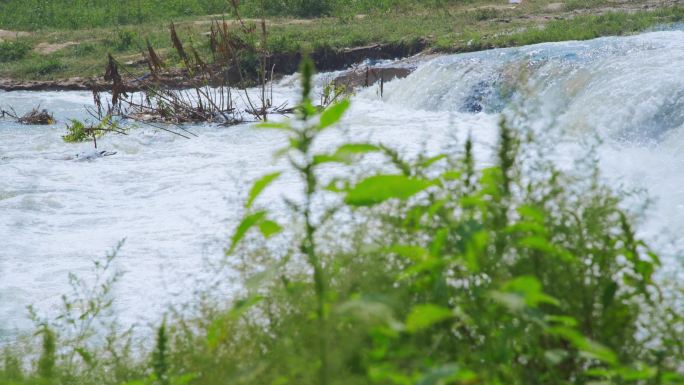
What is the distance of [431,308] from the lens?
1327 millimetres

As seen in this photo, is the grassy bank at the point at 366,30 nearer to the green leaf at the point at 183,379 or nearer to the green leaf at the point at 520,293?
the green leaf at the point at 183,379

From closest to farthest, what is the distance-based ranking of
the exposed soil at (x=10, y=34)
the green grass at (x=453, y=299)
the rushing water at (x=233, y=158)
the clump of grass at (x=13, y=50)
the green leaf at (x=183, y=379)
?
the green grass at (x=453, y=299)
the green leaf at (x=183, y=379)
the rushing water at (x=233, y=158)
the clump of grass at (x=13, y=50)
the exposed soil at (x=10, y=34)

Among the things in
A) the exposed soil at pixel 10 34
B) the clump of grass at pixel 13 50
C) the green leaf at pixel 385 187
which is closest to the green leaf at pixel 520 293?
the green leaf at pixel 385 187

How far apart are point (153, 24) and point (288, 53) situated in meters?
11.2

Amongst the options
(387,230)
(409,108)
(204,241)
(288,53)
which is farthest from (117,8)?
(387,230)

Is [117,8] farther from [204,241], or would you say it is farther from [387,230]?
[387,230]

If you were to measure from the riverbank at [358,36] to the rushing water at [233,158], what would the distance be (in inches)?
145

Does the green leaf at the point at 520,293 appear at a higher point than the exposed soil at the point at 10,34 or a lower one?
higher

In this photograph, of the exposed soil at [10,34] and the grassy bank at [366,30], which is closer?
the grassy bank at [366,30]

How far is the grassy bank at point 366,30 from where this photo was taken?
1567 cm

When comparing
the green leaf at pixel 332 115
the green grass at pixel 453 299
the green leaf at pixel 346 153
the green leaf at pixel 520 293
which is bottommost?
the green grass at pixel 453 299

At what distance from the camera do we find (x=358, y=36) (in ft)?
58.9

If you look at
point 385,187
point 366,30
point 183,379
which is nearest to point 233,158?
point 183,379

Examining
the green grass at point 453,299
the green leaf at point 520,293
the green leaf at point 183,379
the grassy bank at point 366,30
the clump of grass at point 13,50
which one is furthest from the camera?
the clump of grass at point 13,50
